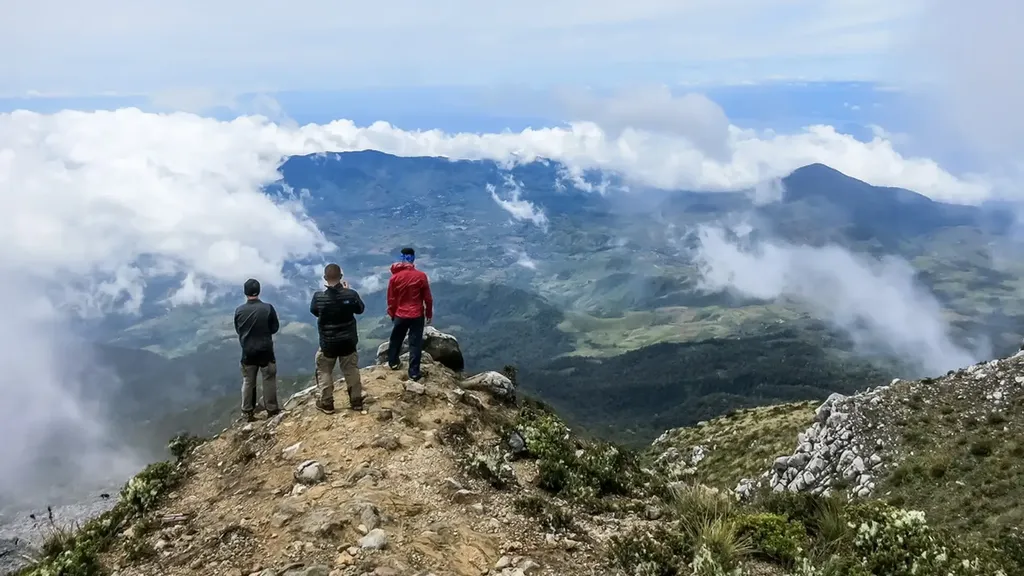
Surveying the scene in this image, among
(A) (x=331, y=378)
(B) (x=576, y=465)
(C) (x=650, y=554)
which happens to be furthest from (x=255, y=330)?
(C) (x=650, y=554)

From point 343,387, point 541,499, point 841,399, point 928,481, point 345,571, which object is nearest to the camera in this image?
point 345,571

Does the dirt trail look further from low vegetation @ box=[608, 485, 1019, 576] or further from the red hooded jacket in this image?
the red hooded jacket

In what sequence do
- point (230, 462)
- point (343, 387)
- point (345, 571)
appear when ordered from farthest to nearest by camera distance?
point (343, 387) < point (230, 462) < point (345, 571)

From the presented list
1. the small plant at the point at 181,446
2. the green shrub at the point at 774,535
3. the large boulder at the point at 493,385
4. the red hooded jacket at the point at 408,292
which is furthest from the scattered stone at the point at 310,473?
the green shrub at the point at 774,535

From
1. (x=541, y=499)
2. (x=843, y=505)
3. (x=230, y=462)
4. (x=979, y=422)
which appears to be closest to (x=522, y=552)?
(x=541, y=499)

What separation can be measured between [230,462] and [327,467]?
354 centimetres

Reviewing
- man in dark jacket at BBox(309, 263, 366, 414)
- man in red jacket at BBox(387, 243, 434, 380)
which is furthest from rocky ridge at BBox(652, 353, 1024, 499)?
man in dark jacket at BBox(309, 263, 366, 414)

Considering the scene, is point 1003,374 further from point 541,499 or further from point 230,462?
point 230,462

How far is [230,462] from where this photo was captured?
1495 cm

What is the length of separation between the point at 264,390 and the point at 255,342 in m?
1.57

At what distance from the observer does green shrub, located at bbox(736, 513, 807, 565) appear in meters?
10.0

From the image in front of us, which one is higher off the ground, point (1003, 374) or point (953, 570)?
point (953, 570)

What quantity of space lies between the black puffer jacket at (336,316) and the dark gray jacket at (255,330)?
1.69 meters

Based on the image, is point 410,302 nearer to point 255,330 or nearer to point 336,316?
point 336,316
